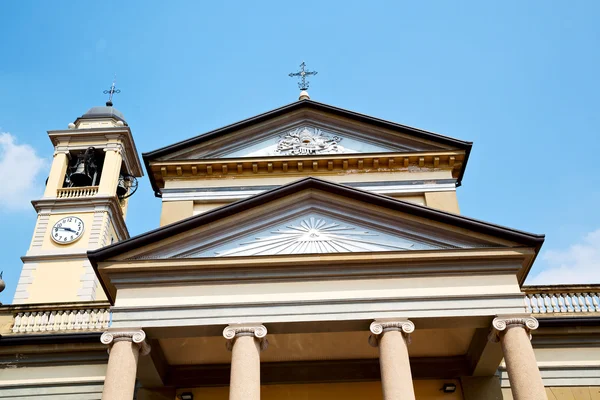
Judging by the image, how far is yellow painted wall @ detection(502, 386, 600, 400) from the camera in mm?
14016

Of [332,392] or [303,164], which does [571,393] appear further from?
[303,164]

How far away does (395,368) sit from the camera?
1109cm

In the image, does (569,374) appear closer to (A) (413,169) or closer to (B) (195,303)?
(A) (413,169)

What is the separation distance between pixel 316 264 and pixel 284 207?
1.58 metres

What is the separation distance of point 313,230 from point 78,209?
1975cm

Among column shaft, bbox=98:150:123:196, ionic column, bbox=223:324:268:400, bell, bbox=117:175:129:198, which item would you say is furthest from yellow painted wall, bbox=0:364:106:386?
bell, bbox=117:175:129:198

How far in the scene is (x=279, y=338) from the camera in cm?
1354

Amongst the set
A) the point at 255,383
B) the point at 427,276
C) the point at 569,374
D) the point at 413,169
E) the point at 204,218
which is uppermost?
the point at 413,169

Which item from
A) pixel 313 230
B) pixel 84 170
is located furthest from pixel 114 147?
pixel 313 230

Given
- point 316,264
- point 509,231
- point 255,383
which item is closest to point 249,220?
point 316,264

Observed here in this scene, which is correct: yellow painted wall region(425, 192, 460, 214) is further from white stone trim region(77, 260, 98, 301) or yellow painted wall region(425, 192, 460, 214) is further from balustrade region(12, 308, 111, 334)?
white stone trim region(77, 260, 98, 301)

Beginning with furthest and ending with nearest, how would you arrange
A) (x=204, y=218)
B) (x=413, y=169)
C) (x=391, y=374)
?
1. (x=413, y=169)
2. (x=204, y=218)
3. (x=391, y=374)

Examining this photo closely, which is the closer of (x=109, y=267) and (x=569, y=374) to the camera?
(x=109, y=267)

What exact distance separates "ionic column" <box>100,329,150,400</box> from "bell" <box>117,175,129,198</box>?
21.3 m
